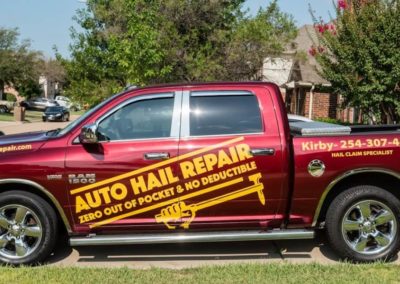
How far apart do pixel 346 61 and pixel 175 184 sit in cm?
750

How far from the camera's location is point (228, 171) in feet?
17.0

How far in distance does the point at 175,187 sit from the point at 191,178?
18 centimetres

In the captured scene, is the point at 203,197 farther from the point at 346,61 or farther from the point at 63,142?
the point at 346,61

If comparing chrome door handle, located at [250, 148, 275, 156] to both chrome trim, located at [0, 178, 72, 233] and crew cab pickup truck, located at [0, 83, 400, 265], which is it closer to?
crew cab pickup truck, located at [0, 83, 400, 265]

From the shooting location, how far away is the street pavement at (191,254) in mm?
5441

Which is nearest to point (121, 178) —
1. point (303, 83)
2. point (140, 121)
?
point (140, 121)

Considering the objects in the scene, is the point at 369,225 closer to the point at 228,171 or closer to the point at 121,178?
the point at 228,171

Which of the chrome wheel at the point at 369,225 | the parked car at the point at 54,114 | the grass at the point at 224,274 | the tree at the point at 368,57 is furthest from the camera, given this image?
the parked car at the point at 54,114

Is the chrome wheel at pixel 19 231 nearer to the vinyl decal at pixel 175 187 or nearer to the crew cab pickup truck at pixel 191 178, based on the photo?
the crew cab pickup truck at pixel 191 178

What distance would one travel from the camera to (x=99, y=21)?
18.8 m

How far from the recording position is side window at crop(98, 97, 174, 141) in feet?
17.4

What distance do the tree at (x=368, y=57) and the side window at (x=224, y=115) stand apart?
21.3ft

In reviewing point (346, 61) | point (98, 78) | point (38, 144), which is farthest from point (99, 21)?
point (38, 144)

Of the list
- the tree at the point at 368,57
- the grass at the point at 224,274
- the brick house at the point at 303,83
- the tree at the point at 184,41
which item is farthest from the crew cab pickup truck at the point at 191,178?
the brick house at the point at 303,83
